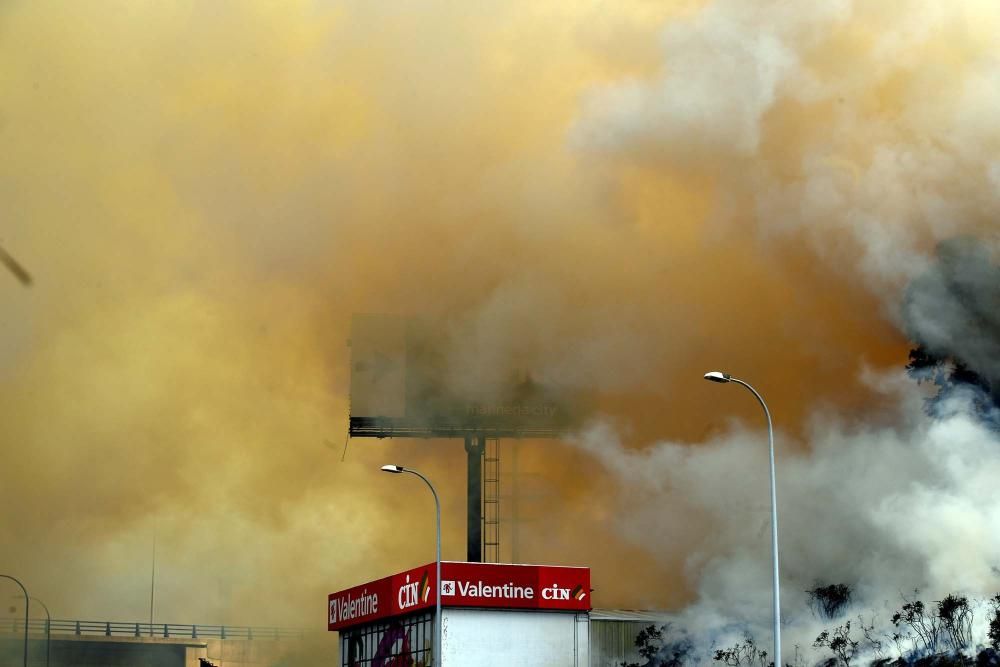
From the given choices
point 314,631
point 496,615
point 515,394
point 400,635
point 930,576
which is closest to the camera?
point 930,576

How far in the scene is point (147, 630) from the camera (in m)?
108

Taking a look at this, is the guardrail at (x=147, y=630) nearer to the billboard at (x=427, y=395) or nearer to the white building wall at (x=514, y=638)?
the billboard at (x=427, y=395)

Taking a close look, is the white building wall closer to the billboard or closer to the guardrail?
the billboard

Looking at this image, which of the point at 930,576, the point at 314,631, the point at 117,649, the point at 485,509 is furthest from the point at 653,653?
the point at 117,649

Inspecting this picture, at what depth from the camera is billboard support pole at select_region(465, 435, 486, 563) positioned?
8781 centimetres

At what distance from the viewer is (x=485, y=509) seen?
88438mm

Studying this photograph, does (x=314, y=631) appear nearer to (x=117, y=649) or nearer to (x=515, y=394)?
(x=117, y=649)

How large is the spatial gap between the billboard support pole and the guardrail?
713 inches

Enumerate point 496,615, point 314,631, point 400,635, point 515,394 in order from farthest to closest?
1. point 314,631
2. point 515,394
3. point 400,635
4. point 496,615

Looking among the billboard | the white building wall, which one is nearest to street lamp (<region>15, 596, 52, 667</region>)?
the billboard

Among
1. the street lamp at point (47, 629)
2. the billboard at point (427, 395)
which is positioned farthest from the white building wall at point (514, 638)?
the street lamp at point (47, 629)

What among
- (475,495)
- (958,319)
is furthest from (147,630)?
(958,319)

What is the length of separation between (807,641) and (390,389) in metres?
28.6

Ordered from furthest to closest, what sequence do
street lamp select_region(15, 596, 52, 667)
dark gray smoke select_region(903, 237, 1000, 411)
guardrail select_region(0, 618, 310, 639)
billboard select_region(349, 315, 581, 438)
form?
guardrail select_region(0, 618, 310, 639)
street lamp select_region(15, 596, 52, 667)
billboard select_region(349, 315, 581, 438)
dark gray smoke select_region(903, 237, 1000, 411)
